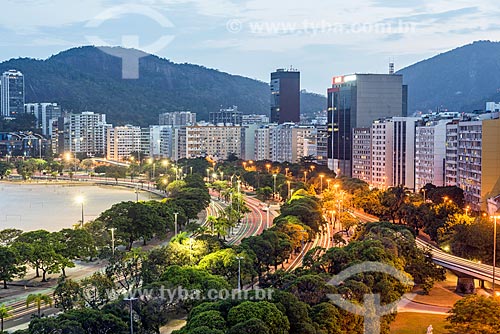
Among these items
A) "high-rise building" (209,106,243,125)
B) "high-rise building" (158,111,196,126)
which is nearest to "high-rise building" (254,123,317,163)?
"high-rise building" (209,106,243,125)

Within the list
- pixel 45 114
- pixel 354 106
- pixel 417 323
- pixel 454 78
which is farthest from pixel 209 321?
Answer: pixel 45 114

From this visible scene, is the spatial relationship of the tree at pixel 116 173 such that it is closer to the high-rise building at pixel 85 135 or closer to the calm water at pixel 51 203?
the calm water at pixel 51 203

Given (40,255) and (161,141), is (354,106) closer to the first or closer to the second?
(161,141)

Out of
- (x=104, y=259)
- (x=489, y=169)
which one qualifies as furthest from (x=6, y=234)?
(x=489, y=169)

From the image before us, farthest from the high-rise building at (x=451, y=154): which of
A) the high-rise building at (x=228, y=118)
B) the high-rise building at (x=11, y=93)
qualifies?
the high-rise building at (x=11, y=93)

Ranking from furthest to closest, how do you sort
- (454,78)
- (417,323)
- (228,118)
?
1. (228,118)
2. (454,78)
3. (417,323)

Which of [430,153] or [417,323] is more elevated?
[430,153]

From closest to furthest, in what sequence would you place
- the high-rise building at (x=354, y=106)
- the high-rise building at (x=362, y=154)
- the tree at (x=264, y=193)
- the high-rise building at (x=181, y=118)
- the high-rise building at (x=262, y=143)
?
the tree at (x=264, y=193) → the high-rise building at (x=362, y=154) → the high-rise building at (x=354, y=106) → the high-rise building at (x=262, y=143) → the high-rise building at (x=181, y=118)

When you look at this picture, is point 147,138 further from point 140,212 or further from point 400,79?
point 140,212
